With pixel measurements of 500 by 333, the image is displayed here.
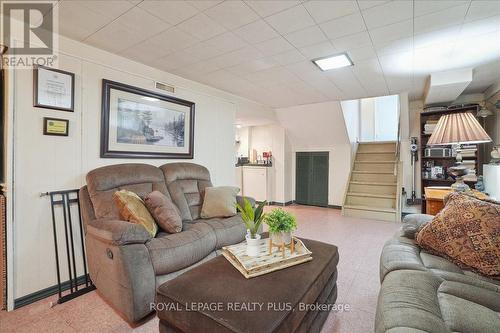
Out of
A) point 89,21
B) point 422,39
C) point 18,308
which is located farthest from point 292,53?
point 18,308

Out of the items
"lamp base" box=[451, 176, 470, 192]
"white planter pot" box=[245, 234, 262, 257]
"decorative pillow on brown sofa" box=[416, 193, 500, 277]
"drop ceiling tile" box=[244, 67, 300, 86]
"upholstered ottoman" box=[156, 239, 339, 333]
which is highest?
"drop ceiling tile" box=[244, 67, 300, 86]

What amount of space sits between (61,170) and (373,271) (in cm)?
316

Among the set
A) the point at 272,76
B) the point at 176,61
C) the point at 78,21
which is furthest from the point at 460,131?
the point at 78,21

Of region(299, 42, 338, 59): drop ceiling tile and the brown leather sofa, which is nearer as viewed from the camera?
the brown leather sofa

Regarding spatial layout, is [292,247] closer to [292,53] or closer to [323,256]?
[323,256]

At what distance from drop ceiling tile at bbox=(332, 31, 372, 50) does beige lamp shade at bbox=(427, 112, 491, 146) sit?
1.06 m

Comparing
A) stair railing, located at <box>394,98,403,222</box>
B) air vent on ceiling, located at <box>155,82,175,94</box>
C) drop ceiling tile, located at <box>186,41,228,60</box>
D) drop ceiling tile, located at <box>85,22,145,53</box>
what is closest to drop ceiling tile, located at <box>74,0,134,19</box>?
drop ceiling tile, located at <box>85,22,145,53</box>

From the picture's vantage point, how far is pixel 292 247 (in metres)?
1.63

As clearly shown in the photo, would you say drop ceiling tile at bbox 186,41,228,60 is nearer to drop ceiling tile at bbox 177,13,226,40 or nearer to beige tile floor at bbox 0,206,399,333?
drop ceiling tile at bbox 177,13,226,40

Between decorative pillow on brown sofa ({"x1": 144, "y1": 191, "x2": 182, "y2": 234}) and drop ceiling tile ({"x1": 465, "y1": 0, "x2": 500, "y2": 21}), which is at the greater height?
drop ceiling tile ({"x1": 465, "y1": 0, "x2": 500, "y2": 21})

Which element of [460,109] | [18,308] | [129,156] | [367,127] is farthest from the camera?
[367,127]

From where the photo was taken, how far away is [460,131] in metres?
2.10

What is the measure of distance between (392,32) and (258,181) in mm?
4292

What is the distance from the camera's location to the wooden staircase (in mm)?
4641
